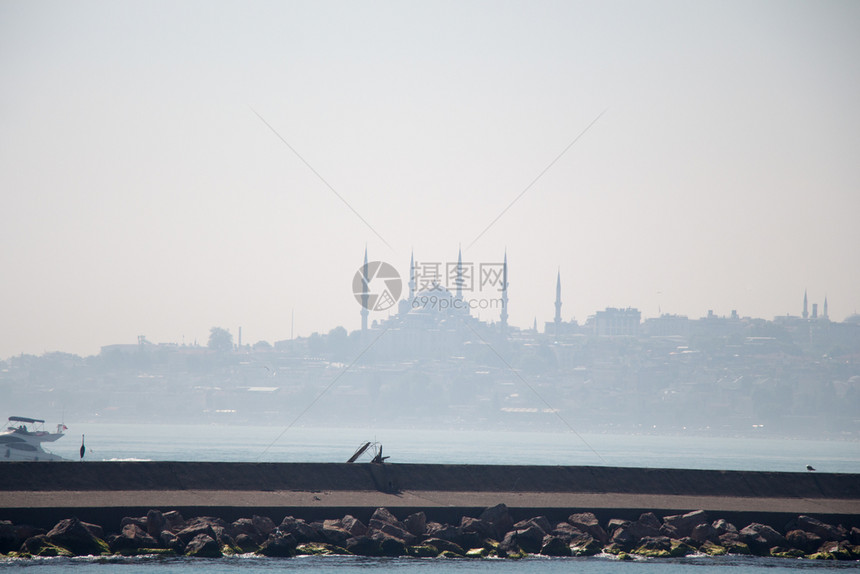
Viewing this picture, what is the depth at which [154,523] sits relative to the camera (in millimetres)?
20938

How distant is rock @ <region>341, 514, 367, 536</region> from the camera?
21.8m

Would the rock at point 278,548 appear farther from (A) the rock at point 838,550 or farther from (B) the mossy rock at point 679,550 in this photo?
(A) the rock at point 838,550

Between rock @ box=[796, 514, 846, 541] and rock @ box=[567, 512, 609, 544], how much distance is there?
4.49 metres

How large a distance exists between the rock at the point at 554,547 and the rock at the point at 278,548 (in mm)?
5332

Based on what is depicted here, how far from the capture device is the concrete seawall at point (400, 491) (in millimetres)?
21672

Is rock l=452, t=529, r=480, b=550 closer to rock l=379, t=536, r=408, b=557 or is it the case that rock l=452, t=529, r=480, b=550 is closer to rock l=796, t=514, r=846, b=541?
rock l=379, t=536, r=408, b=557

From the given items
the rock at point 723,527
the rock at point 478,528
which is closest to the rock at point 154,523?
the rock at point 478,528

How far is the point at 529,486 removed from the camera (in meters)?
24.7

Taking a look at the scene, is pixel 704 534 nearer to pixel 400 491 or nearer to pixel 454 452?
pixel 400 491

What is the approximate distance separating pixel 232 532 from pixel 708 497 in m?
11.4

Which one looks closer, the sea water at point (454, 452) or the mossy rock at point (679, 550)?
the mossy rock at point (679, 550)

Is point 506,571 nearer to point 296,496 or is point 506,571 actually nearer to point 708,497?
point 296,496

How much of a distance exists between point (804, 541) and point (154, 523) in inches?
548

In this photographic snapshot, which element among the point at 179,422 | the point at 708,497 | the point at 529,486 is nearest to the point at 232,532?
the point at 529,486
